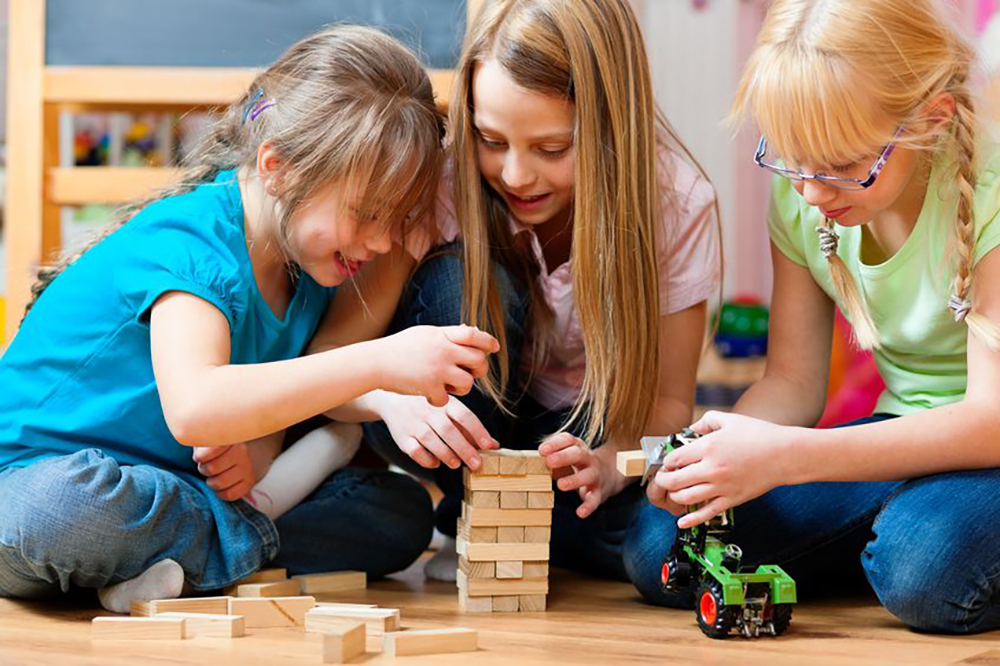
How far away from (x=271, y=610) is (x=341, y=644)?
18cm

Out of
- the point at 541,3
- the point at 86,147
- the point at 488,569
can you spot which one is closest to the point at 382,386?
the point at 488,569

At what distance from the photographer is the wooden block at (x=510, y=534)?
127 cm

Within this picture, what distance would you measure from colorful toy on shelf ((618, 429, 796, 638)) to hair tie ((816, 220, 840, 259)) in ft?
0.96

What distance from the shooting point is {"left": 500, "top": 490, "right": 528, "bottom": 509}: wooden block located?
4.12 ft

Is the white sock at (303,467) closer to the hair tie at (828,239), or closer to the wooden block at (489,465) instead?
the wooden block at (489,465)

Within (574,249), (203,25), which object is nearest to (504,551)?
(574,249)

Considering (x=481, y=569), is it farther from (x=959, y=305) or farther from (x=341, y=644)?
(x=959, y=305)

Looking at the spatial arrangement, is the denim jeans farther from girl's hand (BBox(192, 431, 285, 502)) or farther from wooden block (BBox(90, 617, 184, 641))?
wooden block (BBox(90, 617, 184, 641))

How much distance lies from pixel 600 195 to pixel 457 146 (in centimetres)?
17

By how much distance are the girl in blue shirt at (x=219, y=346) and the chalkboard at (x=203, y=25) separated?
1.70 ft

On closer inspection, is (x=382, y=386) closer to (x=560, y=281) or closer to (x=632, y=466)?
(x=632, y=466)

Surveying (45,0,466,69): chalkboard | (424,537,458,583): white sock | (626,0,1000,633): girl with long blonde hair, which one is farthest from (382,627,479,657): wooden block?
(45,0,466,69): chalkboard

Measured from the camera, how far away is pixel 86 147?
2.70m

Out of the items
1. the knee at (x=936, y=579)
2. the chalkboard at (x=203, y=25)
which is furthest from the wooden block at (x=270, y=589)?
the chalkboard at (x=203, y=25)
